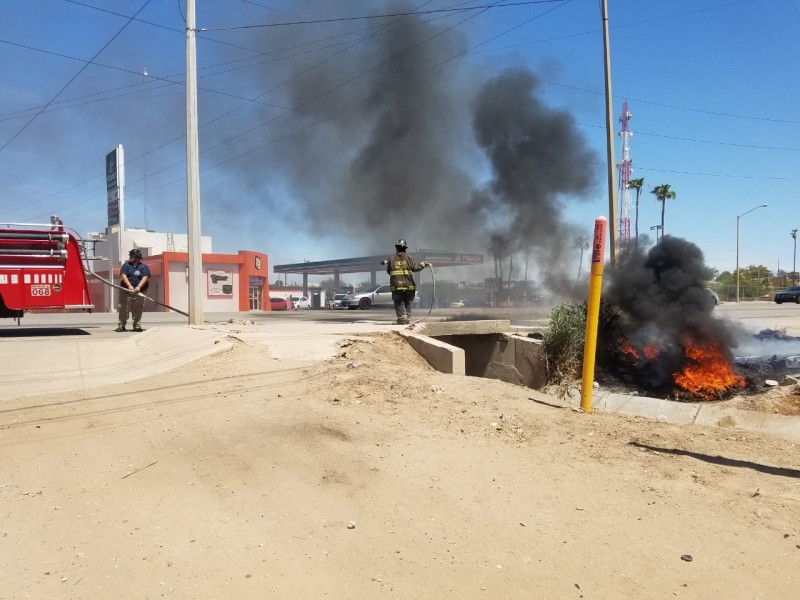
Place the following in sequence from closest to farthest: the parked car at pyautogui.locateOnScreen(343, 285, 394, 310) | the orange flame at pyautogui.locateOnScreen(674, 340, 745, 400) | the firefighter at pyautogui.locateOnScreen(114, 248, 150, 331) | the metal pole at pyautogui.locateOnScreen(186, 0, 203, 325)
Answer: the orange flame at pyautogui.locateOnScreen(674, 340, 745, 400)
the firefighter at pyautogui.locateOnScreen(114, 248, 150, 331)
the metal pole at pyautogui.locateOnScreen(186, 0, 203, 325)
the parked car at pyautogui.locateOnScreen(343, 285, 394, 310)

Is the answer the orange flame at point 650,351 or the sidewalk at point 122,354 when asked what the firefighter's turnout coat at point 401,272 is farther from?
the orange flame at point 650,351

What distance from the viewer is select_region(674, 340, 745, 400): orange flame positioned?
6.82 m

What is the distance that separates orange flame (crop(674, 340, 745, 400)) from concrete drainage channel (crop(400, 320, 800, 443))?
0.74 meters

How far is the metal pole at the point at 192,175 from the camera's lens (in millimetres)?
9516

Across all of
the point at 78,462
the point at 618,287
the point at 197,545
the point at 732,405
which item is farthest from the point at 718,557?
the point at 618,287

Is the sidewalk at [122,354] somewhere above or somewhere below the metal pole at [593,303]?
below

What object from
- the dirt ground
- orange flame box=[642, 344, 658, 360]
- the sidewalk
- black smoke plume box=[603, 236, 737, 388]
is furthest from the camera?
orange flame box=[642, 344, 658, 360]

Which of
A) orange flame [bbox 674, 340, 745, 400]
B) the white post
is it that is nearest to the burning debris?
orange flame [bbox 674, 340, 745, 400]

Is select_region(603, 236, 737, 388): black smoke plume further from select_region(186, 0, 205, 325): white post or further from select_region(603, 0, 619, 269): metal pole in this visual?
select_region(186, 0, 205, 325): white post

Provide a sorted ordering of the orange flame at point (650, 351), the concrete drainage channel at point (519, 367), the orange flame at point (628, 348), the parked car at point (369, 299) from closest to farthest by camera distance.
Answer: the concrete drainage channel at point (519, 367)
the orange flame at point (650, 351)
the orange flame at point (628, 348)
the parked car at point (369, 299)

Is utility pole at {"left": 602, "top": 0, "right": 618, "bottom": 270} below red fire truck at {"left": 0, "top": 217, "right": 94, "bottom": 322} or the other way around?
the other way around

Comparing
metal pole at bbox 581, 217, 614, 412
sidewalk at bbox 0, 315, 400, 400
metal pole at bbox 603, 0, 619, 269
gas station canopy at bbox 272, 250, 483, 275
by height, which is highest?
metal pole at bbox 603, 0, 619, 269

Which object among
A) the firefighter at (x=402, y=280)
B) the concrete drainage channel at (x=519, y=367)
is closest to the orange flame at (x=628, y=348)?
the concrete drainage channel at (x=519, y=367)

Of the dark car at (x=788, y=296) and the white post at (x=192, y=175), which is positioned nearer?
the white post at (x=192, y=175)
